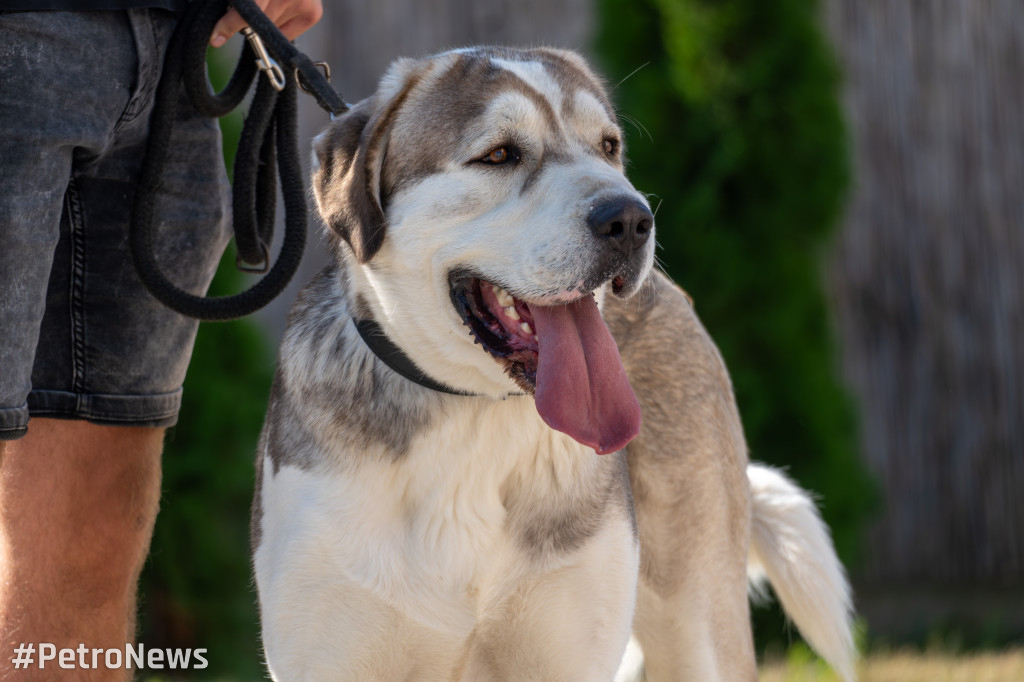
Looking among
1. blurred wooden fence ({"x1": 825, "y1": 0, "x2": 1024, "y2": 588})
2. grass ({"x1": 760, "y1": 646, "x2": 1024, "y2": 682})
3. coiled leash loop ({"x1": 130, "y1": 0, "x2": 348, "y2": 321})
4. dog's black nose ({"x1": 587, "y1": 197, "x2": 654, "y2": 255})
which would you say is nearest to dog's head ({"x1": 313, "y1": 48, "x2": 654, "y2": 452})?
dog's black nose ({"x1": 587, "y1": 197, "x2": 654, "y2": 255})

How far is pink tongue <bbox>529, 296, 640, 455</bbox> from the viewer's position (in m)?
2.60

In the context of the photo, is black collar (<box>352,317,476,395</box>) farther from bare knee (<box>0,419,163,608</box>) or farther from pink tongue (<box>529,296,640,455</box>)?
bare knee (<box>0,419,163,608</box>)

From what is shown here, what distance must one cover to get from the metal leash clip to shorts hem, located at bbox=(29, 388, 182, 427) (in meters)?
0.86

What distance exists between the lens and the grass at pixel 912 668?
15.2ft

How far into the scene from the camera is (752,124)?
239 inches

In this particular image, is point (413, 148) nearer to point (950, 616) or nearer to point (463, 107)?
point (463, 107)

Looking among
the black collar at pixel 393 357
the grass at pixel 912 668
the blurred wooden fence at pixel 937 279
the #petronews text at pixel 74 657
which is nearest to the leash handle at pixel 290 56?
the black collar at pixel 393 357

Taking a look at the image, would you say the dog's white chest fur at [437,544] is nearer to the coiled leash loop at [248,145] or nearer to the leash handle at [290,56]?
the coiled leash loop at [248,145]

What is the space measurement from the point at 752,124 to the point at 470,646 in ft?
12.9

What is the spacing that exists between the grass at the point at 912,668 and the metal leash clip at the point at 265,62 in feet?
9.60

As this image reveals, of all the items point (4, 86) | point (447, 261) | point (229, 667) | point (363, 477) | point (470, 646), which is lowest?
→ point (229, 667)

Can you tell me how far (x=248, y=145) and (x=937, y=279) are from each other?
16.1ft

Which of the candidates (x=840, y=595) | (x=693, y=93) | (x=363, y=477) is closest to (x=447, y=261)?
(x=363, y=477)

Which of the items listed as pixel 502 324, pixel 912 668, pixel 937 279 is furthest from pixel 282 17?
pixel 937 279
